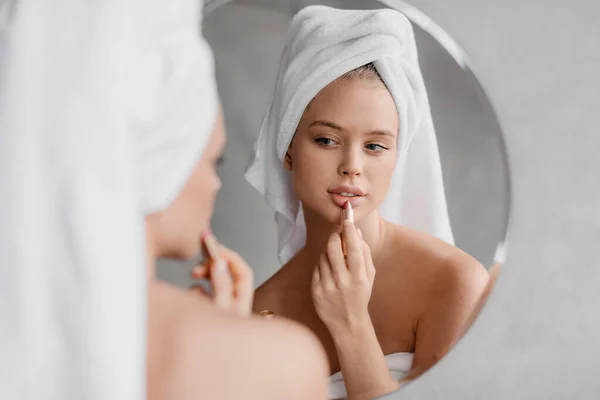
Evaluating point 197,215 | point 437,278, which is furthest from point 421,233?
point 197,215

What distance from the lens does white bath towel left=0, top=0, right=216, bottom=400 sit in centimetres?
36

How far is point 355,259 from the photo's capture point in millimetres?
772

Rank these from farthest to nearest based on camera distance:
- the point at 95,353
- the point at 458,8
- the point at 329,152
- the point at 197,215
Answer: the point at 458,8
the point at 329,152
the point at 197,215
the point at 95,353

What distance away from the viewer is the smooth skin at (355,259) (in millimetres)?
759

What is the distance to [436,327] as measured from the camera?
838 mm

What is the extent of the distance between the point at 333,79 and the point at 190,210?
34 centimetres

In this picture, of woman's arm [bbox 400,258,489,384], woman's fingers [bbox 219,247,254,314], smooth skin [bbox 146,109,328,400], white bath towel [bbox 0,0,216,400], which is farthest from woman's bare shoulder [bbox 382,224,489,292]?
white bath towel [bbox 0,0,216,400]

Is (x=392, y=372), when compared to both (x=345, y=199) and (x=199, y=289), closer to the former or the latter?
(x=345, y=199)

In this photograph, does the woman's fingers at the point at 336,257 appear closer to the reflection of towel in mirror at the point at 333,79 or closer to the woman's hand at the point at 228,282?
the reflection of towel in mirror at the point at 333,79

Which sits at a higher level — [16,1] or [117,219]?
[16,1]

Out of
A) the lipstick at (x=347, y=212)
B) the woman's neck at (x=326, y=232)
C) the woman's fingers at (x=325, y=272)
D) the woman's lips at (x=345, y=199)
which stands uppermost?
the woman's lips at (x=345, y=199)

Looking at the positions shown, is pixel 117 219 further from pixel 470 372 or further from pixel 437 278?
pixel 470 372

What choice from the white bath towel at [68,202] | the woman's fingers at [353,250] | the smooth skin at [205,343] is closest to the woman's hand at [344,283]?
the woman's fingers at [353,250]

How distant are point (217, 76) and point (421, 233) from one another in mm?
325
